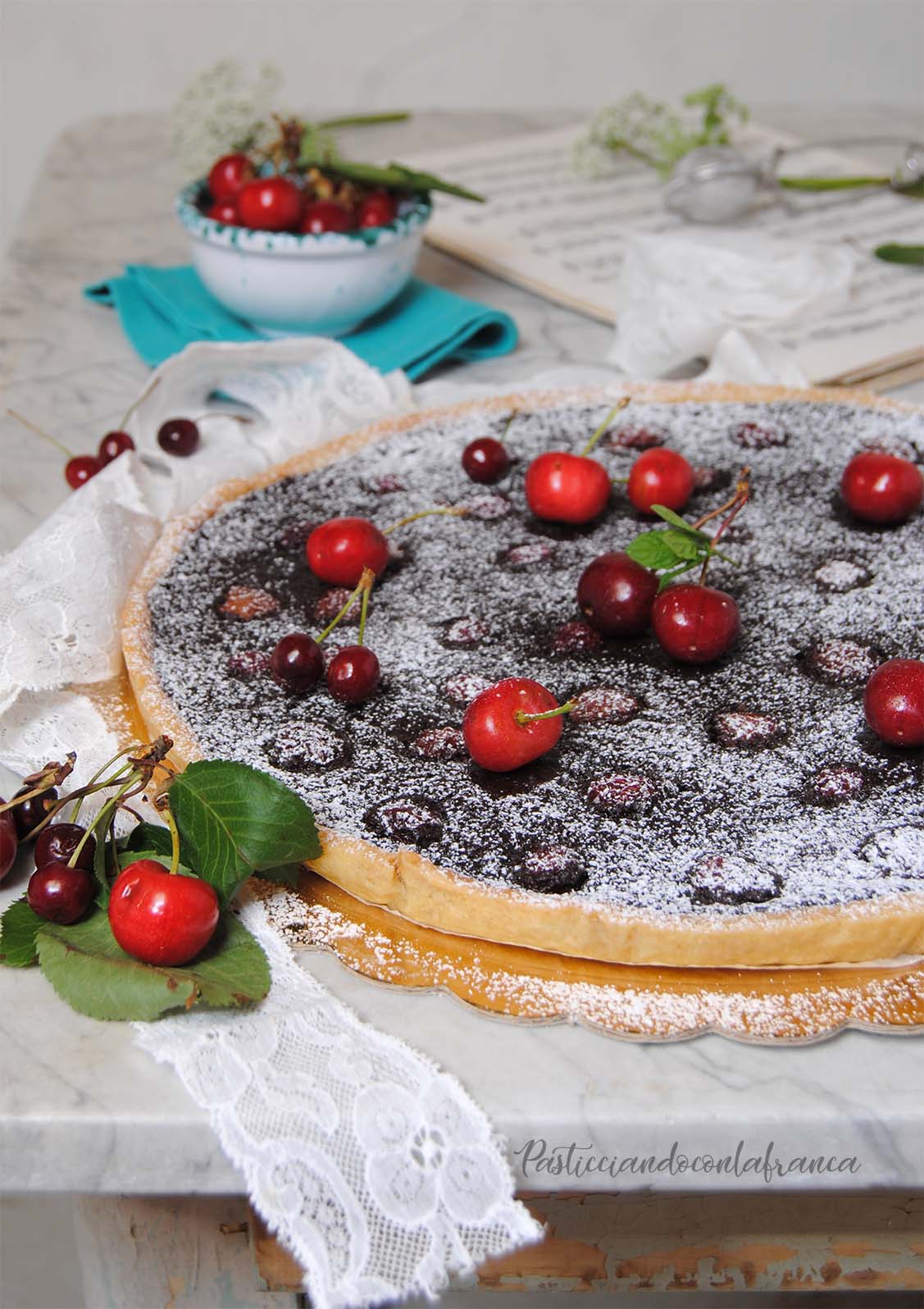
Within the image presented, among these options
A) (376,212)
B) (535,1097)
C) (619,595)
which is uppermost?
(376,212)

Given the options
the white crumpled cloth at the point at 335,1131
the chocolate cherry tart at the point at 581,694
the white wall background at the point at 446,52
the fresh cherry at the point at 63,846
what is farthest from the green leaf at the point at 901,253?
the white wall background at the point at 446,52

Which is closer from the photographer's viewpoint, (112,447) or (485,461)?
(485,461)

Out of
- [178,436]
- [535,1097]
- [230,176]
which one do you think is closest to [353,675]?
[535,1097]

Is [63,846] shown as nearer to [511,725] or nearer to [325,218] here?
[511,725]

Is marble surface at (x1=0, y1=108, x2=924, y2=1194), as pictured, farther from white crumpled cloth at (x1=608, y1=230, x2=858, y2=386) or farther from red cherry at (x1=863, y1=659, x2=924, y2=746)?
white crumpled cloth at (x1=608, y1=230, x2=858, y2=386)

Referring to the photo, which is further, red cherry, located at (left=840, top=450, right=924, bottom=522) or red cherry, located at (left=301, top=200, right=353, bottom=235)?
red cherry, located at (left=301, top=200, right=353, bottom=235)

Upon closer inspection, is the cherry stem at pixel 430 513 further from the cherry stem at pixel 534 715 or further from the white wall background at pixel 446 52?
the white wall background at pixel 446 52

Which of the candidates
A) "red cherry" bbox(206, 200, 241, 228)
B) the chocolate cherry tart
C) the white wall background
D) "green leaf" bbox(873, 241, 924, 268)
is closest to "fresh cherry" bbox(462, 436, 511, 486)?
the chocolate cherry tart
